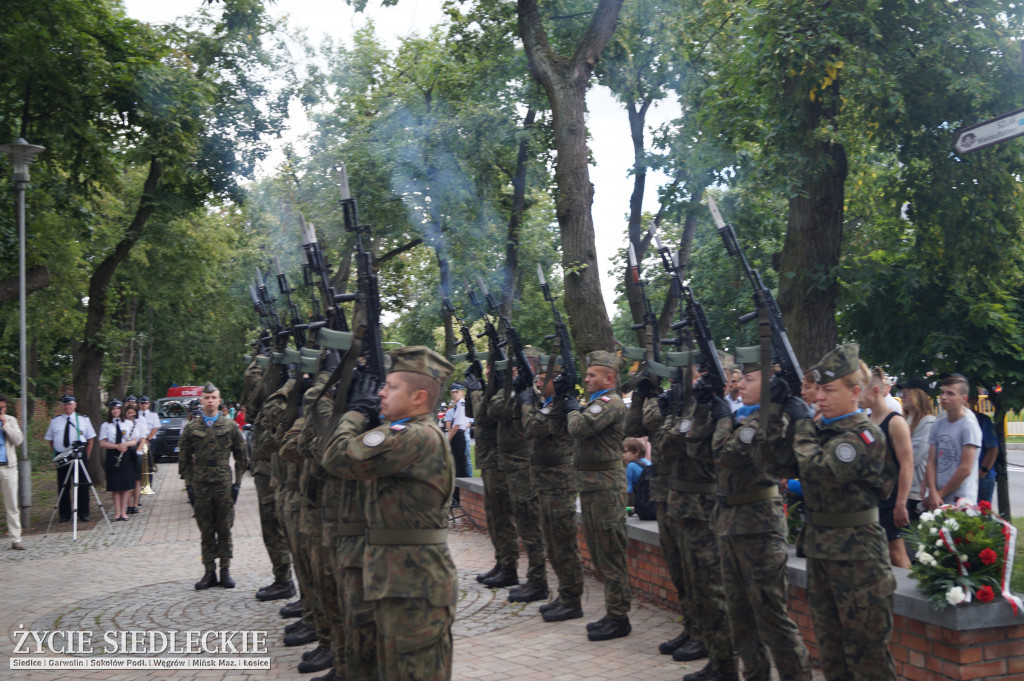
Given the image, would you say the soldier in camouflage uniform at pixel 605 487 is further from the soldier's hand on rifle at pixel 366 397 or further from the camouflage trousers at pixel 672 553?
the soldier's hand on rifle at pixel 366 397

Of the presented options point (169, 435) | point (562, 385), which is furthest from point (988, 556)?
point (169, 435)

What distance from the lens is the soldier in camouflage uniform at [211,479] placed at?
937cm

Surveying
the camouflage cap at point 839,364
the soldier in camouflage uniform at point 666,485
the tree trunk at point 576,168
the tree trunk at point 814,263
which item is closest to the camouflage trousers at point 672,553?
the soldier in camouflage uniform at point 666,485

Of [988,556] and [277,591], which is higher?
[988,556]

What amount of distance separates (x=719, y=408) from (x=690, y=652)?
1913mm

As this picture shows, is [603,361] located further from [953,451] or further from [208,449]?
[208,449]

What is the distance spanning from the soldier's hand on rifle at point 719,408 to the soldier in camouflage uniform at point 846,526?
896 millimetres

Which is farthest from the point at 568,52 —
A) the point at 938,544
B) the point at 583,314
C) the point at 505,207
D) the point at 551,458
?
the point at 938,544

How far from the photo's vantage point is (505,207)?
21016 mm

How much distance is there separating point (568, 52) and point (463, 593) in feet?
36.3

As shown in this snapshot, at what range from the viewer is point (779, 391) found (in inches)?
191

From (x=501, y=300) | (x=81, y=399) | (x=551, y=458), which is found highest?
(x=501, y=300)

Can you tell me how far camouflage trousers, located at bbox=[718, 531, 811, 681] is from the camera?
16.1ft

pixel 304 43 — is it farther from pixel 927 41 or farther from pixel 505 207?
pixel 927 41
